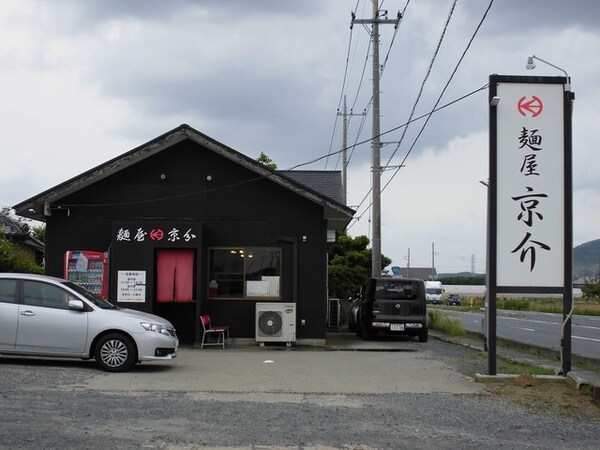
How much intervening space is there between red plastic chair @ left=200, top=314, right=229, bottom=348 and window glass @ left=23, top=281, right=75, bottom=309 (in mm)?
4582

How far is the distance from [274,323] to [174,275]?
265 centimetres

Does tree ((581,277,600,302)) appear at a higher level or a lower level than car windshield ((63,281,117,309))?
lower

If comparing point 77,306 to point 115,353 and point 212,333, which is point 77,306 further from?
point 212,333

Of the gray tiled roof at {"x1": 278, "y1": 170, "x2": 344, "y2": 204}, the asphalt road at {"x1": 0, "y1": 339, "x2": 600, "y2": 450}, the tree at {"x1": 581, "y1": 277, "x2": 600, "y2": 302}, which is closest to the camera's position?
the asphalt road at {"x1": 0, "y1": 339, "x2": 600, "y2": 450}

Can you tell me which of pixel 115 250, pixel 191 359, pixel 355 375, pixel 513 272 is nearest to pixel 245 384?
pixel 355 375

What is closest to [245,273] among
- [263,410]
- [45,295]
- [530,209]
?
[45,295]

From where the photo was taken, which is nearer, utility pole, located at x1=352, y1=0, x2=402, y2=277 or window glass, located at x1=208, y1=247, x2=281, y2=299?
window glass, located at x1=208, y1=247, x2=281, y2=299

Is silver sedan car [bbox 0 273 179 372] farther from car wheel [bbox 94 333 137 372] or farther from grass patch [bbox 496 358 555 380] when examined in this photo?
grass patch [bbox 496 358 555 380]

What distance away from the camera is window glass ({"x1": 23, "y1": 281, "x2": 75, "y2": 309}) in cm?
1156

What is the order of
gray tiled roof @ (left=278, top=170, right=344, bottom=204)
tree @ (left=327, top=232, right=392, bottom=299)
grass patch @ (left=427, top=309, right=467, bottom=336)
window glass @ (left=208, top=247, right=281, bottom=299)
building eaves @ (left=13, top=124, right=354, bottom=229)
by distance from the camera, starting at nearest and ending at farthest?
1. building eaves @ (left=13, top=124, right=354, bottom=229)
2. window glass @ (left=208, top=247, right=281, bottom=299)
3. gray tiled roof @ (left=278, top=170, right=344, bottom=204)
4. grass patch @ (left=427, top=309, right=467, bottom=336)
5. tree @ (left=327, top=232, right=392, bottom=299)

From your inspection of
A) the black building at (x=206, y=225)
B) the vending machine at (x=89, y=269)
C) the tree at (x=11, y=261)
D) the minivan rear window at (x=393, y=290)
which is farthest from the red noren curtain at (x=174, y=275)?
the tree at (x=11, y=261)

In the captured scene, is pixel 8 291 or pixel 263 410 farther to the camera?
pixel 8 291

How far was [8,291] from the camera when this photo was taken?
11.6 meters

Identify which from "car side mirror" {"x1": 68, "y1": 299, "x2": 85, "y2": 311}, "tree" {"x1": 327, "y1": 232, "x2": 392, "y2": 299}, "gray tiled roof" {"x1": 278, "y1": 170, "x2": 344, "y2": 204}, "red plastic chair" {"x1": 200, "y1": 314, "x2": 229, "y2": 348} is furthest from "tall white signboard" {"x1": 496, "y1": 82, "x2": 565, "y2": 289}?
"tree" {"x1": 327, "y1": 232, "x2": 392, "y2": 299}
